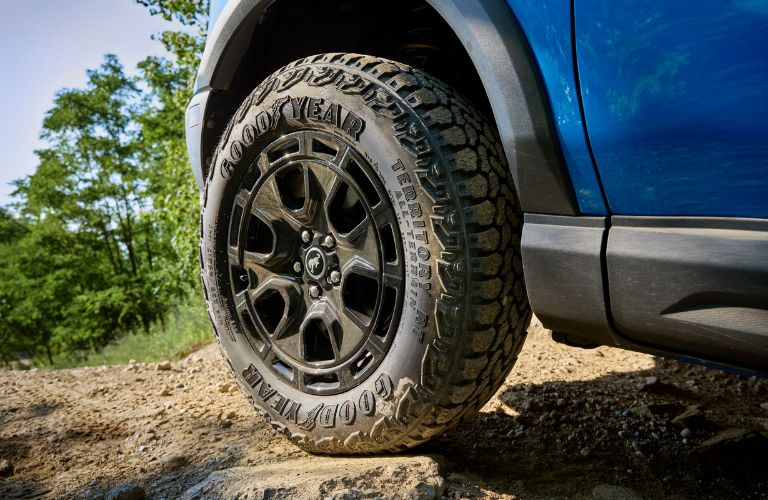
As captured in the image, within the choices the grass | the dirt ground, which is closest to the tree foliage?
the grass

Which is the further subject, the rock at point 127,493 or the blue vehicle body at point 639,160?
the rock at point 127,493

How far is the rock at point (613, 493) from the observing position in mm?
1835

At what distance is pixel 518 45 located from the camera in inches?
60.6

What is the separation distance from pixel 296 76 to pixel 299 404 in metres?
1.09

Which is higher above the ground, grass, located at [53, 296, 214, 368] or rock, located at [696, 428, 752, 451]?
rock, located at [696, 428, 752, 451]

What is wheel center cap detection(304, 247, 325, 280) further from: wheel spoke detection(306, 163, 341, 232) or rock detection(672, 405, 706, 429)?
rock detection(672, 405, 706, 429)

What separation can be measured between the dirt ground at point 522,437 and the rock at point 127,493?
78 millimetres

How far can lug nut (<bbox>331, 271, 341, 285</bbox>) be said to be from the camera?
76.5 inches

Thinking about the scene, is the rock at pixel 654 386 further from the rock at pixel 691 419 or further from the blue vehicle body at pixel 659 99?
the blue vehicle body at pixel 659 99

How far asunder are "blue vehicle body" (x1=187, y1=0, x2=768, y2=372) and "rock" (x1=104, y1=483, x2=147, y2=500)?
4.51 ft

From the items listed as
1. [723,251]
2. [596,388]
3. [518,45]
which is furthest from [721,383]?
[518,45]

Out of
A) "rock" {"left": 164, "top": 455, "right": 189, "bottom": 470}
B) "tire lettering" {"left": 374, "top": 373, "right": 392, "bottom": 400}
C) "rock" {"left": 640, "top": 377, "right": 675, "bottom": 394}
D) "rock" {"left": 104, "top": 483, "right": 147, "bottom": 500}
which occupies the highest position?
"tire lettering" {"left": 374, "top": 373, "right": 392, "bottom": 400}

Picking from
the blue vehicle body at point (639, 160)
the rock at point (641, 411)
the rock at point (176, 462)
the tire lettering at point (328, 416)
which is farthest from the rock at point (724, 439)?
the rock at point (176, 462)

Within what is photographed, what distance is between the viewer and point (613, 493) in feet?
6.10
